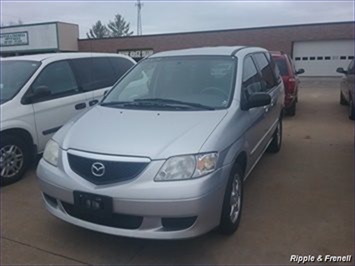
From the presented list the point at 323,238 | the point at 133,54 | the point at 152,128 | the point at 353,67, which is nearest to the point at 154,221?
the point at 152,128

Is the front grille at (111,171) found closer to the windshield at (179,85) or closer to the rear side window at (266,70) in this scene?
the windshield at (179,85)

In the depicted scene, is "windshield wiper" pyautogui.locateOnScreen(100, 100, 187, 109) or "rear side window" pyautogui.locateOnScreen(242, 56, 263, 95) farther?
"rear side window" pyautogui.locateOnScreen(242, 56, 263, 95)

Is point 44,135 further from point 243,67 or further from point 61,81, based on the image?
point 243,67

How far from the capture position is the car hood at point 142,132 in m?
3.17

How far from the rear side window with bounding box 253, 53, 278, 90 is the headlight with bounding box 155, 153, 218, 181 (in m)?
2.56

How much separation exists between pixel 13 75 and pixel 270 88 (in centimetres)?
386

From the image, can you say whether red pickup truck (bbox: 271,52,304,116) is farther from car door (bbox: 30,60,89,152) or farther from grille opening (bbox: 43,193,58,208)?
grille opening (bbox: 43,193,58,208)

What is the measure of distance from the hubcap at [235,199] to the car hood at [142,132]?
2.08 ft

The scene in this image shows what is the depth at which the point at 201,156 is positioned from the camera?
313 cm

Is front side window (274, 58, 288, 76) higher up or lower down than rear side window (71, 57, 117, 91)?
lower down

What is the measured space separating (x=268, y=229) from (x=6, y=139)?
139 inches

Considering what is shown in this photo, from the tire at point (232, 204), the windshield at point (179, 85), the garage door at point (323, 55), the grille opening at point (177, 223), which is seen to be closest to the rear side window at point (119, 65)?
the windshield at point (179, 85)

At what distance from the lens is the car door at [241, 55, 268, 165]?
4223 millimetres

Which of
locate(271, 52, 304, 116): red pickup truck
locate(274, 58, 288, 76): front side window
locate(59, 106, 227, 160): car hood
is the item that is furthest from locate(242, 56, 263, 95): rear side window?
locate(274, 58, 288, 76): front side window
